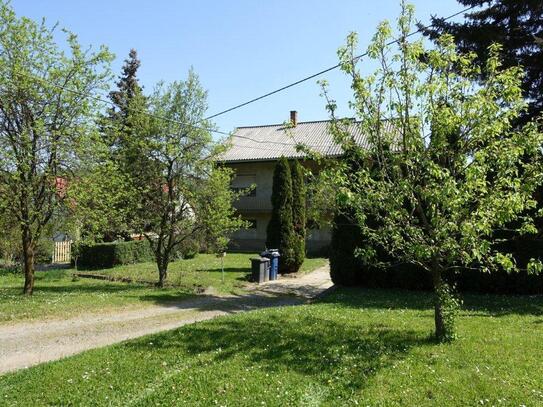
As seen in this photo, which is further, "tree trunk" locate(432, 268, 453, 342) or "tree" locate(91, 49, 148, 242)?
"tree" locate(91, 49, 148, 242)

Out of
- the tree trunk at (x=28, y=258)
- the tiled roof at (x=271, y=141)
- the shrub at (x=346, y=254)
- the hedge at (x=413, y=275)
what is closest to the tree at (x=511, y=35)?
the hedge at (x=413, y=275)

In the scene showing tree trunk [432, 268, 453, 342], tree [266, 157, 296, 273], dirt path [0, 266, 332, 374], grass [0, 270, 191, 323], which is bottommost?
dirt path [0, 266, 332, 374]

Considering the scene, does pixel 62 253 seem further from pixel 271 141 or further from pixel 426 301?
pixel 426 301

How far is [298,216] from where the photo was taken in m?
21.8

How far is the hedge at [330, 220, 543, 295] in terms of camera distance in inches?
510

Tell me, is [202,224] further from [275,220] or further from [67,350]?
[67,350]

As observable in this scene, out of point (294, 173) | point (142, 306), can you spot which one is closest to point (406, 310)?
point (142, 306)

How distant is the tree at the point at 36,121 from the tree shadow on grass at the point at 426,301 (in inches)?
330

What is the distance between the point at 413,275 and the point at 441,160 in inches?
309

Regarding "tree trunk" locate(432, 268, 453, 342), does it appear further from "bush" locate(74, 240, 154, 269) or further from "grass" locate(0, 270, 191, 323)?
"bush" locate(74, 240, 154, 269)

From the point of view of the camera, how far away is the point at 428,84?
268 inches

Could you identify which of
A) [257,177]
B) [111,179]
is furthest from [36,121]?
[257,177]

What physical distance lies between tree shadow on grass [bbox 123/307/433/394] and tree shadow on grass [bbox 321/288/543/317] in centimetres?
304

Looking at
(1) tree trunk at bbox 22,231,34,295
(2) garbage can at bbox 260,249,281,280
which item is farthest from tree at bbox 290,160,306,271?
(1) tree trunk at bbox 22,231,34,295
